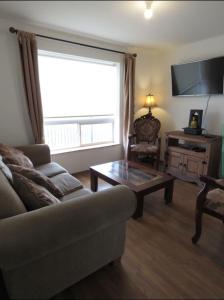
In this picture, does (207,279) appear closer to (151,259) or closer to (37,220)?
(151,259)

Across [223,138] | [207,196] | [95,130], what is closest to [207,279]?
[207,196]

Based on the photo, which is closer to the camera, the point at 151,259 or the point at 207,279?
the point at 207,279

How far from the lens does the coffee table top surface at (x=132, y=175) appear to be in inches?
85.7

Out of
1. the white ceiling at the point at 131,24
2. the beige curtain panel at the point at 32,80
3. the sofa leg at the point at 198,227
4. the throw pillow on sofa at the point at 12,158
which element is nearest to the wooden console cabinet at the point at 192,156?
the sofa leg at the point at 198,227

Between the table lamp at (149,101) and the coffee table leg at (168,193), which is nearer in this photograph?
the coffee table leg at (168,193)

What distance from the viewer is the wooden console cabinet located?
285 centimetres

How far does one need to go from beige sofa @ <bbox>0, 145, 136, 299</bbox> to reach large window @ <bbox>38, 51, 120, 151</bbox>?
2.10 meters

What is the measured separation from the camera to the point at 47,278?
3.72 feet

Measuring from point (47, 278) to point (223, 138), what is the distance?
2843 mm

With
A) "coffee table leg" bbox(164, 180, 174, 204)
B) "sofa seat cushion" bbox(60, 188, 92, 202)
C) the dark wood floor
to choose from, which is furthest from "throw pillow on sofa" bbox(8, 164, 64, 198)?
"coffee table leg" bbox(164, 180, 174, 204)

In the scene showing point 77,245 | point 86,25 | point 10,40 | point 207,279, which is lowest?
point 207,279

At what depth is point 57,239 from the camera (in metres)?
1.03

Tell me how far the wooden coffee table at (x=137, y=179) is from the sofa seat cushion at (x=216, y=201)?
602mm

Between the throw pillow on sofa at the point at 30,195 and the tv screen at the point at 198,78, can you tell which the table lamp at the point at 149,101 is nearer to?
the tv screen at the point at 198,78
